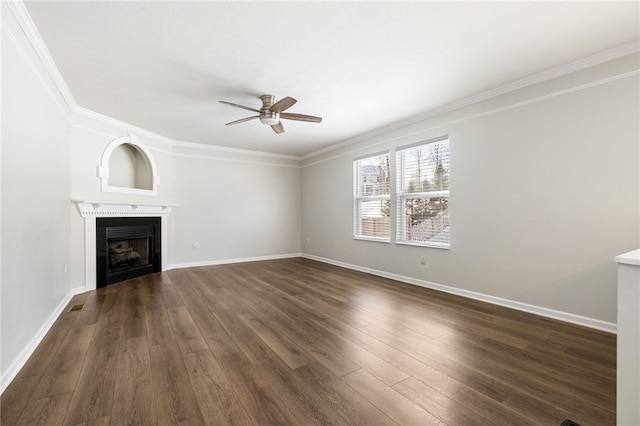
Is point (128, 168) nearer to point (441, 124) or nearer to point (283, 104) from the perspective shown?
point (283, 104)

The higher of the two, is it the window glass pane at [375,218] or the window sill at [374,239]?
the window glass pane at [375,218]

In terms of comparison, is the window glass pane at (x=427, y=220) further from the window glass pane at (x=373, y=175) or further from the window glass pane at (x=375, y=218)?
the window glass pane at (x=373, y=175)

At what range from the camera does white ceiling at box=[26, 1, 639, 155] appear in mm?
1911

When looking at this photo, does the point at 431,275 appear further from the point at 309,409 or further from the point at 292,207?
the point at 292,207

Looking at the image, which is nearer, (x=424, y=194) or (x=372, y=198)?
(x=424, y=194)

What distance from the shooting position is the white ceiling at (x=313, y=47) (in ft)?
6.27

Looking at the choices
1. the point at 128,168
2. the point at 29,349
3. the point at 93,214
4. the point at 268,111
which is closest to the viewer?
the point at 29,349

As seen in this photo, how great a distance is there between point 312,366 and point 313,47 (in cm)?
252

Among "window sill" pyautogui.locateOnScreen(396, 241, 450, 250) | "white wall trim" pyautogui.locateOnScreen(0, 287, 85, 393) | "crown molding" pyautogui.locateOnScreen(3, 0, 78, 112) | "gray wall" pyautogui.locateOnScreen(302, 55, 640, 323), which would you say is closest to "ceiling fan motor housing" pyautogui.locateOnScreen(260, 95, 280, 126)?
"crown molding" pyautogui.locateOnScreen(3, 0, 78, 112)

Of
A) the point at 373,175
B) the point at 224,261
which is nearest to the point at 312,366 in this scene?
the point at 373,175

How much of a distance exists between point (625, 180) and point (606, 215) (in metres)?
0.33

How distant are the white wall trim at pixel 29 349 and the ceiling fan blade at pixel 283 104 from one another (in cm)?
291

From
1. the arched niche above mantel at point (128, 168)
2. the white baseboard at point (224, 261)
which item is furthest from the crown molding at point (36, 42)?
the white baseboard at point (224, 261)

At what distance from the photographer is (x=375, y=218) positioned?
4.88m
